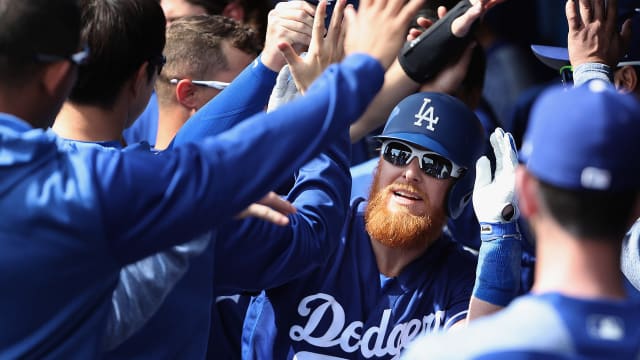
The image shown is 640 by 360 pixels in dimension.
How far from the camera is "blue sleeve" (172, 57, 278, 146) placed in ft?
8.77

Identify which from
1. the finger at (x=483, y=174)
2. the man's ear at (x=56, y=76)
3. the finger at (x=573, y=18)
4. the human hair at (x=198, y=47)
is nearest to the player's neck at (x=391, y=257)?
the finger at (x=483, y=174)

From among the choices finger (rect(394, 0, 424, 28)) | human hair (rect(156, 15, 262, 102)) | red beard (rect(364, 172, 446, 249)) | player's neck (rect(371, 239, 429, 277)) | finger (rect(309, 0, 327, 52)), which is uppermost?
finger (rect(394, 0, 424, 28))

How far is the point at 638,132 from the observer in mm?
1687

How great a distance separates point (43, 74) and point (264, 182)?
0.48 metres

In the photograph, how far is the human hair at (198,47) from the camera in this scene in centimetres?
380

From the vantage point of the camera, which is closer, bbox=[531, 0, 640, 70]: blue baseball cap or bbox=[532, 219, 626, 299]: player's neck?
bbox=[532, 219, 626, 299]: player's neck

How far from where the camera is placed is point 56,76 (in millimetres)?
2031

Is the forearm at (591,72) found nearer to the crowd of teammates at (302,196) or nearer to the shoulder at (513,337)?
the crowd of teammates at (302,196)

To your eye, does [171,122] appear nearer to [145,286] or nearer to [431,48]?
[431,48]

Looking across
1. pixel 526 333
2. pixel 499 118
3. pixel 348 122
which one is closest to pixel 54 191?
pixel 348 122

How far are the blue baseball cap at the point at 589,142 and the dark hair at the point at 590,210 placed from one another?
0.01 m

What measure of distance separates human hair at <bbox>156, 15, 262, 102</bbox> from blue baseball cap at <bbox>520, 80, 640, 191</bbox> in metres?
2.26

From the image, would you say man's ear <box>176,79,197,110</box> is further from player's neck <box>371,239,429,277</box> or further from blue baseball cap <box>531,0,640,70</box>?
blue baseball cap <box>531,0,640,70</box>

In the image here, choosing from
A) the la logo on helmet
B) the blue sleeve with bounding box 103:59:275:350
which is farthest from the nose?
the blue sleeve with bounding box 103:59:275:350
